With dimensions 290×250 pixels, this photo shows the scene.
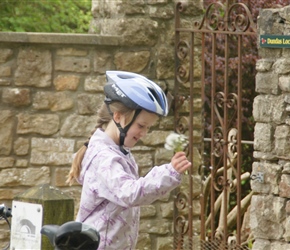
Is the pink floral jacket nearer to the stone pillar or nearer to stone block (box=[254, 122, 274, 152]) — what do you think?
the stone pillar

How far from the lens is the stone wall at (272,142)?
19.6 ft

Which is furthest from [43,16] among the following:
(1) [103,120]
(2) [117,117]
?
(2) [117,117]

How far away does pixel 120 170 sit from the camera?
3.99 metres

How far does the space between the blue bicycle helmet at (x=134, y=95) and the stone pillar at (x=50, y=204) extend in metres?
0.57

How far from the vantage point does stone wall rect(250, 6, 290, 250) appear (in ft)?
19.6

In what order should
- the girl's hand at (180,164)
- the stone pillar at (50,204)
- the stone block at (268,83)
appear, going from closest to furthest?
the stone pillar at (50,204) → the girl's hand at (180,164) → the stone block at (268,83)

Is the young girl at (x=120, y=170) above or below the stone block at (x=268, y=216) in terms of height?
above

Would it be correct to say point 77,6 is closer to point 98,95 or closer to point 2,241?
point 98,95

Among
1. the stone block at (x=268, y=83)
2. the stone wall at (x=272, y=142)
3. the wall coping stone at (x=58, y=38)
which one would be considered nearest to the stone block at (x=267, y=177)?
the stone wall at (x=272, y=142)

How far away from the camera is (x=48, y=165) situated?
7.19 metres

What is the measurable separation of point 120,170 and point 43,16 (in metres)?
4.95

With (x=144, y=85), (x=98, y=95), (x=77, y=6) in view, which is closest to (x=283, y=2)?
(x=77, y=6)

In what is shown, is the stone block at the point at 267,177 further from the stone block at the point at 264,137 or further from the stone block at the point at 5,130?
the stone block at the point at 5,130

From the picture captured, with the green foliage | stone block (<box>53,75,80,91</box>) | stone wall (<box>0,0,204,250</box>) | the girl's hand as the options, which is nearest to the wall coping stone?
stone wall (<box>0,0,204,250</box>)
